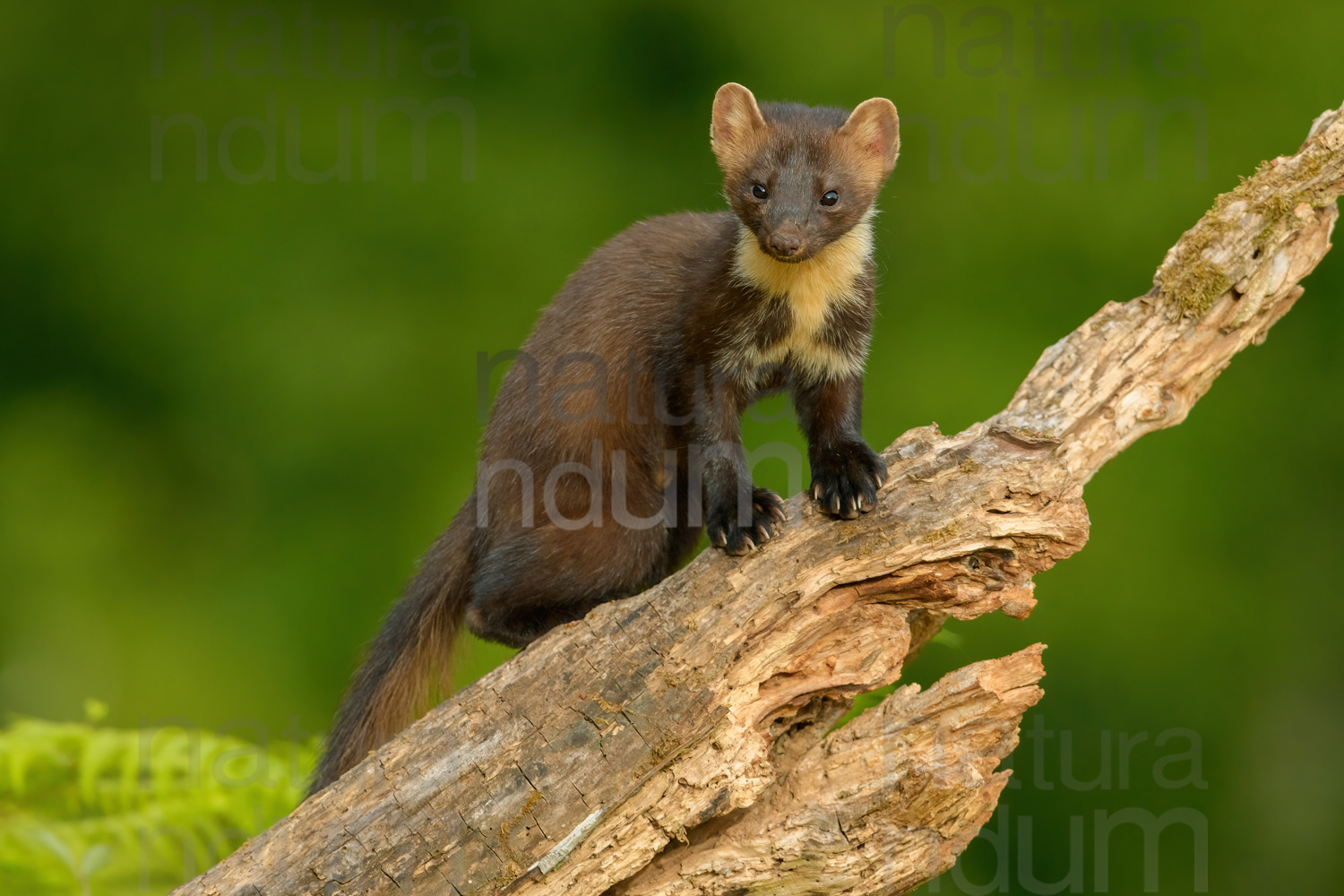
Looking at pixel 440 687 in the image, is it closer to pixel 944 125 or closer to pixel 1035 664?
pixel 1035 664

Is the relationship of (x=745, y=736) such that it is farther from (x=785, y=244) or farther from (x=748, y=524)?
(x=785, y=244)

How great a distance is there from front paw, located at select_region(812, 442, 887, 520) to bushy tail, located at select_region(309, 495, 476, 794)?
1.05m

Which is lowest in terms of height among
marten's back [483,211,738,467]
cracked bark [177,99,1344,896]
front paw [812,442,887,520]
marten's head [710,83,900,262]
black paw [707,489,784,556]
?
cracked bark [177,99,1344,896]

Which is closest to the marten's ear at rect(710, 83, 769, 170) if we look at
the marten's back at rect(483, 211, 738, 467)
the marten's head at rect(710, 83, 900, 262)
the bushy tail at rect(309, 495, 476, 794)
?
the marten's head at rect(710, 83, 900, 262)

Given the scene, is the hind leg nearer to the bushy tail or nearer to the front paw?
the bushy tail

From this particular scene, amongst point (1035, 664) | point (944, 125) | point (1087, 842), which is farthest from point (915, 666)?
point (1035, 664)

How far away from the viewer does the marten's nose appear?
286cm

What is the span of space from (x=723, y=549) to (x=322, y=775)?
1.26 metres

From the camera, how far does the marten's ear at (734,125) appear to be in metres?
3.11

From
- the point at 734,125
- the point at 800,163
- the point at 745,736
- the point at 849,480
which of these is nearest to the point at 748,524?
the point at 849,480

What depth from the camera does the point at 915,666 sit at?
17.2ft

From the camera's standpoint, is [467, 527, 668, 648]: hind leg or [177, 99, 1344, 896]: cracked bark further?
[467, 527, 668, 648]: hind leg

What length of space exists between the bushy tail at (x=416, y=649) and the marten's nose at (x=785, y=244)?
1.17 m

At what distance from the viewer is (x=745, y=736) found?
8.71ft
